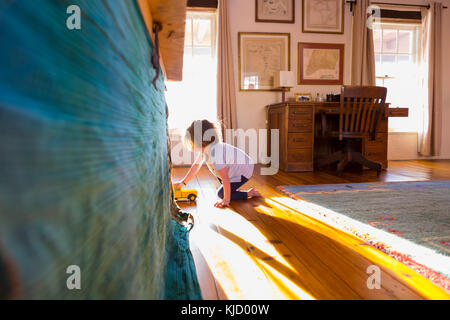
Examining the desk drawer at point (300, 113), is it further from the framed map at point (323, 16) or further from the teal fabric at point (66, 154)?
the teal fabric at point (66, 154)

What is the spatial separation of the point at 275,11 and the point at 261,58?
69 cm

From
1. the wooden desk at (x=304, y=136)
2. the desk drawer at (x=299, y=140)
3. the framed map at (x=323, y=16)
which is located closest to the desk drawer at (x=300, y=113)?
the wooden desk at (x=304, y=136)

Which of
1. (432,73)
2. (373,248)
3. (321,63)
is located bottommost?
Answer: (373,248)

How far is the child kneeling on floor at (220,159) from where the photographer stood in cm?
181

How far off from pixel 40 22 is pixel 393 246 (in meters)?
1.28

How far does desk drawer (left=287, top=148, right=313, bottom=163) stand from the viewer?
3289 millimetres

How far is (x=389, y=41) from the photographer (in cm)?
433

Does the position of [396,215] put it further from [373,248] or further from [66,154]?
[66,154]

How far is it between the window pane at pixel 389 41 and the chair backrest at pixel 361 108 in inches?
71.3

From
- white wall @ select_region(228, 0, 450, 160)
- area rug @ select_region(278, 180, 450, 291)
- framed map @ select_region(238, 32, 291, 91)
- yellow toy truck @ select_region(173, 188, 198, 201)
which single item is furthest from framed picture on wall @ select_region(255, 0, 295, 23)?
yellow toy truck @ select_region(173, 188, 198, 201)

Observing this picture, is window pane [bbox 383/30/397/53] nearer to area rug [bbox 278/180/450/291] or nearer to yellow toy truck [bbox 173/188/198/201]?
area rug [bbox 278/180/450/291]

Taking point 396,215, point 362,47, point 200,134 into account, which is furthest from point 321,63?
point 396,215
